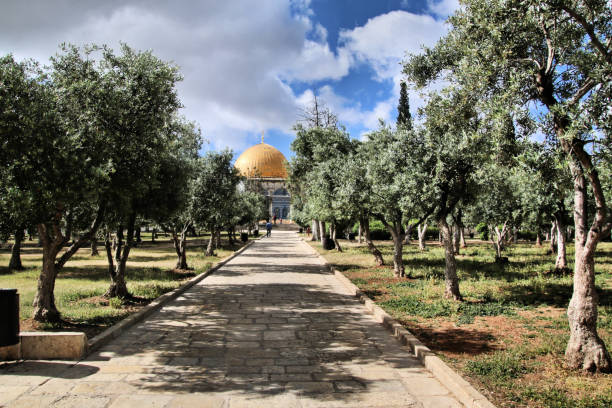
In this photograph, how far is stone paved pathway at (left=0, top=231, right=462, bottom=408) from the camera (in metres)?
4.40

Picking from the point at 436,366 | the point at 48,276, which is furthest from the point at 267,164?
the point at 436,366

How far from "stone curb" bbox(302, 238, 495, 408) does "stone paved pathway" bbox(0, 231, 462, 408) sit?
0.12m

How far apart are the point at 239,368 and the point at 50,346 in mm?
2612

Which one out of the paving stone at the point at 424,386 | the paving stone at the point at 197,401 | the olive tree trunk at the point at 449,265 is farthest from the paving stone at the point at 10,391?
the olive tree trunk at the point at 449,265

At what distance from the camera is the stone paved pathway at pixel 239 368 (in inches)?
173

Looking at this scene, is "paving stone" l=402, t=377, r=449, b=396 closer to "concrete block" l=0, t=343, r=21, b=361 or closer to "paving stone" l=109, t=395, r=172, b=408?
"paving stone" l=109, t=395, r=172, b=408

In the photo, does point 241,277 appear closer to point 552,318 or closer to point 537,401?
point 552,318

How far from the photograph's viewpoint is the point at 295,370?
5.27 metres

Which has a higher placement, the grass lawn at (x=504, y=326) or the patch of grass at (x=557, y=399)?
the patch of grass at (x=557, y=399)

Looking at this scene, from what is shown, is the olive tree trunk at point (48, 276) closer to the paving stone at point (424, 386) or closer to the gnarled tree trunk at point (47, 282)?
the gnarled tree trunk at point (47, 282)

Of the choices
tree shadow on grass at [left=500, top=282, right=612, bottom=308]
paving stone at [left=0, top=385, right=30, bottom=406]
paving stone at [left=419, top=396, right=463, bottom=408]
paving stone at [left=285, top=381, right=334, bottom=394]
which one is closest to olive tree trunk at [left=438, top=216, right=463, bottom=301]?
tree shadow on grass at [left=500, top=282, right=612, bottom=308]

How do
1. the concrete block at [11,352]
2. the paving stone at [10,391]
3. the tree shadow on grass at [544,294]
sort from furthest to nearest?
the tree shadow on grass at [544,294]
the concrete block at [11,352]
the paving stone at [10,391]

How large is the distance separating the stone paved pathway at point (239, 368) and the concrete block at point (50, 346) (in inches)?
7.4

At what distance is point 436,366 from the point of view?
208 inches
